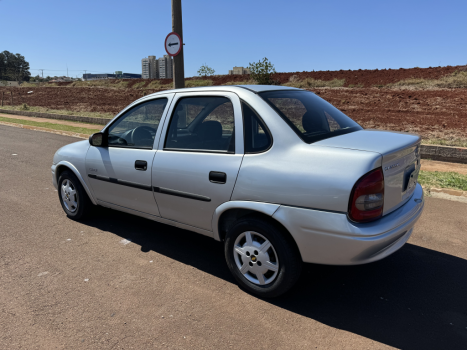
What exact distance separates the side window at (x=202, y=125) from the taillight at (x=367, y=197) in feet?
3.68

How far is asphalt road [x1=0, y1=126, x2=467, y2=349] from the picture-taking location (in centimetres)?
273

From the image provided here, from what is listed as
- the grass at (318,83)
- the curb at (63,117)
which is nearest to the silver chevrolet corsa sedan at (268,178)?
the curb at (63,117)

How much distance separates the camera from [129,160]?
4.10 meters

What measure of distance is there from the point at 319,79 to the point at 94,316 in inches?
1585

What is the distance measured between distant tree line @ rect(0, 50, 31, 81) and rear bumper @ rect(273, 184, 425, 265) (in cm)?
13953

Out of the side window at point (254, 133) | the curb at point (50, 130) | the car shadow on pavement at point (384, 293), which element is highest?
the side window at point (254, 133)

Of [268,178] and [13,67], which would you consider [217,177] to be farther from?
[13,67]

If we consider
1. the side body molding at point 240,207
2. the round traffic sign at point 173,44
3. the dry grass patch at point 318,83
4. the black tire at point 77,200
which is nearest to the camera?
the side body molding at point 240,207

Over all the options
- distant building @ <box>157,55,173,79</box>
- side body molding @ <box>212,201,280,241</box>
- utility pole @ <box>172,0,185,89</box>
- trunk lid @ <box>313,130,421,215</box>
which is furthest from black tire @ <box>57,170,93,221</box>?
distant building @ <box>157,55,173,79</box>

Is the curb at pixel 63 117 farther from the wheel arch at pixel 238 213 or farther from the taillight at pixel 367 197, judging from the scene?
the taillight at pixel 367 197

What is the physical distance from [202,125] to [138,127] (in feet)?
3.10

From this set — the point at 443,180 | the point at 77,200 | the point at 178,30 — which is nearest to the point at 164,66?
the point at 178,30

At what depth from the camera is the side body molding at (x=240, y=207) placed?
297 centimetres

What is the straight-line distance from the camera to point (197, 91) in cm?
384
